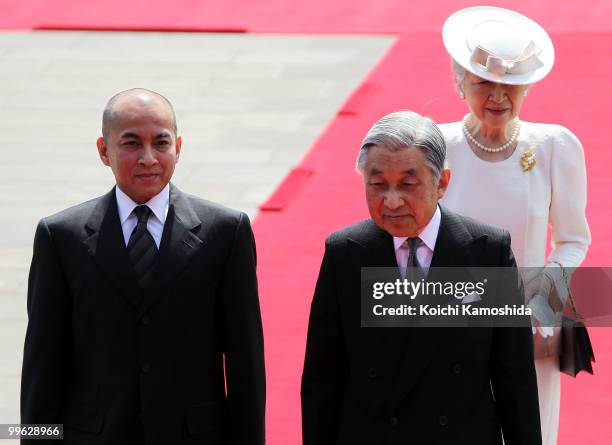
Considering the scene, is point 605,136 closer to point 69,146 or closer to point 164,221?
point 69,146

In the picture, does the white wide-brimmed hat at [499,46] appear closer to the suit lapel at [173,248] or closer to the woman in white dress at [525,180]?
the woman in white dress at [525,180]

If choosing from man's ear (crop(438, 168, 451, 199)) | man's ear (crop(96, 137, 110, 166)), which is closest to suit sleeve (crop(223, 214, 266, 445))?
man's ear (crop(96, 137, 110, 166))

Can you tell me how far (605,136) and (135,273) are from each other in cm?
526

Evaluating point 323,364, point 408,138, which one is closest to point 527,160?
point 408,138

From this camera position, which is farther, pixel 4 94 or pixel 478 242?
pixel 4 94

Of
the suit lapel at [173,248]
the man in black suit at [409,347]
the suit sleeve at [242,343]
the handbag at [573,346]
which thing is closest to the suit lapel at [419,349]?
the man in black suit at [409,347]

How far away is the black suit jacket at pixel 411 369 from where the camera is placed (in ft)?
10.9

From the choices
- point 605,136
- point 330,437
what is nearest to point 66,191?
point 605,136

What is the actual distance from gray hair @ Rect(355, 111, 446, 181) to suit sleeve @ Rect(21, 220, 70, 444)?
835mm

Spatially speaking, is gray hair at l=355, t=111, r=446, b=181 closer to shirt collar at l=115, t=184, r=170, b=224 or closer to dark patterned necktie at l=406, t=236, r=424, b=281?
dark patterned necktie at l=406, t=236, r=424, b=281

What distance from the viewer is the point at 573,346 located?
406 cm

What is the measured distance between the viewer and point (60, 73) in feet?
32.1

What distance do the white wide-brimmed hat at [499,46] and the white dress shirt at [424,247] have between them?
2.36 feet

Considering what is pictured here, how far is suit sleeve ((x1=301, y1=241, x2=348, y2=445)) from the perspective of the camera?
11.0 feet
